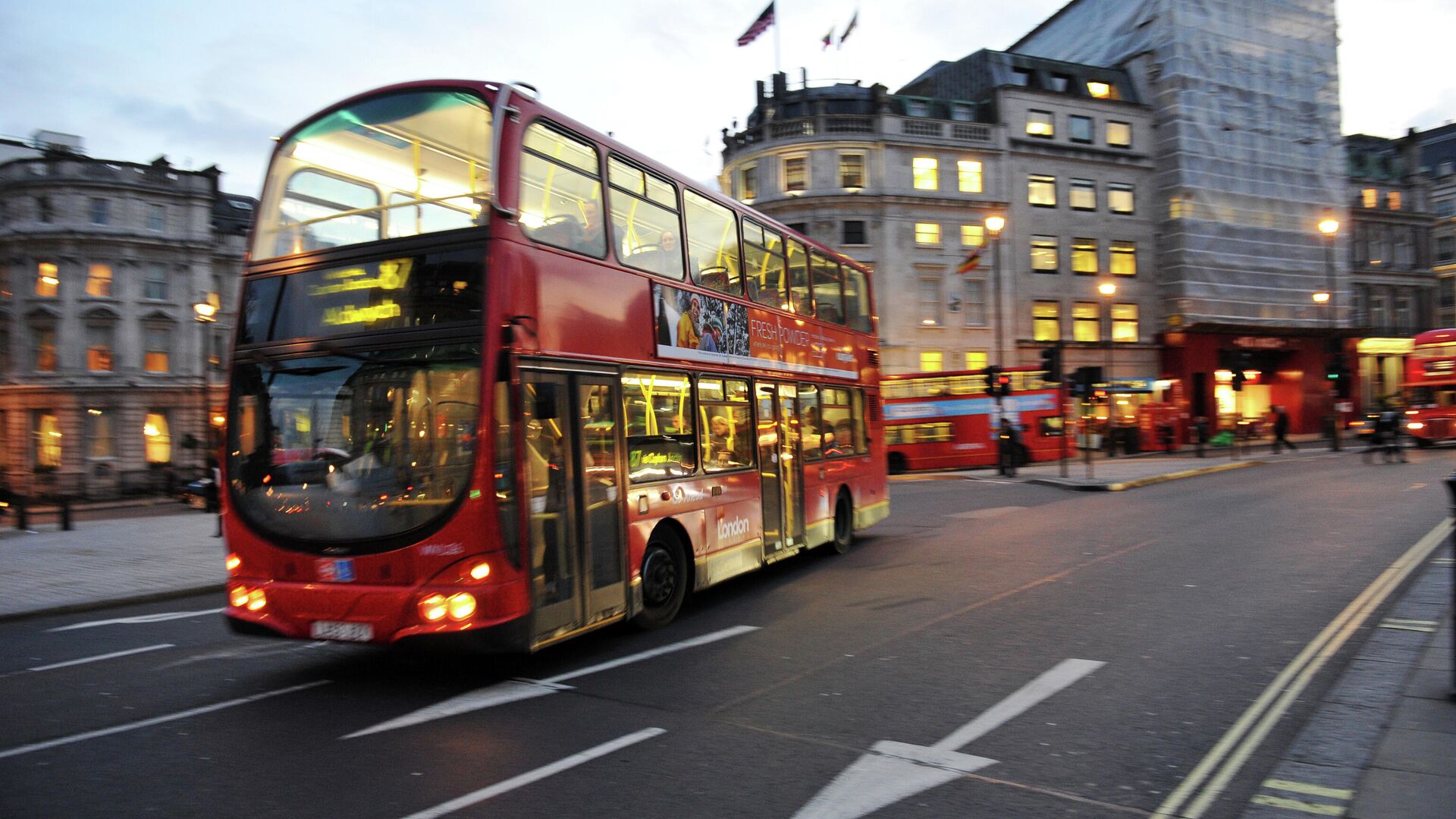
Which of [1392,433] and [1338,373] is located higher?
[1338,373]

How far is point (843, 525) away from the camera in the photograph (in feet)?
46.0

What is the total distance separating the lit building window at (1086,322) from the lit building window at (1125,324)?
1.08 metres

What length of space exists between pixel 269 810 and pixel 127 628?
6408mm

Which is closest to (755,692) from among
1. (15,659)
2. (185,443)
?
(15,659)

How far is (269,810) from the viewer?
179 inches

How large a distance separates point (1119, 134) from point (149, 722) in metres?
51.0

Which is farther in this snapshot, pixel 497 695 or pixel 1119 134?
pixel 1119 134

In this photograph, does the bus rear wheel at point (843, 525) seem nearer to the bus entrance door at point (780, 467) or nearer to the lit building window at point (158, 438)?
the bus entrance door at point (780, 467)

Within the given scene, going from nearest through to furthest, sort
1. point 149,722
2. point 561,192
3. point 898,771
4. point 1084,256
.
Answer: point 898,771 < point 149,722 < point 561,192 < point 1084,256

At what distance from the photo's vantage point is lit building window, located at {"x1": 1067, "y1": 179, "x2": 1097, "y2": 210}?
47.7m

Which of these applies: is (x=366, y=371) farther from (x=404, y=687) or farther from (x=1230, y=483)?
(x=1230, y=483)

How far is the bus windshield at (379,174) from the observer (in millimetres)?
6930

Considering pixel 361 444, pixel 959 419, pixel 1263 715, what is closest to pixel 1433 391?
pixel 959 419

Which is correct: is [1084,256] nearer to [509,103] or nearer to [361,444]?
[509,103]
